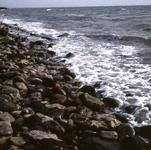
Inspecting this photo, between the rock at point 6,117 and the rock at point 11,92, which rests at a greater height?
the rock at point 11,92

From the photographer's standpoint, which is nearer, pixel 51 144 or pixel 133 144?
pixel 51 144

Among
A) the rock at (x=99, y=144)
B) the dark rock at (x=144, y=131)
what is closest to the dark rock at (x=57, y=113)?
the rock at (x=99, y=144)

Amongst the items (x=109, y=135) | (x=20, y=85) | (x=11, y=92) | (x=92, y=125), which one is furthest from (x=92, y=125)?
(x=20, y=85)

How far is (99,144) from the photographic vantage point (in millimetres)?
2301

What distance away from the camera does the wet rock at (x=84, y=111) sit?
10.1ft

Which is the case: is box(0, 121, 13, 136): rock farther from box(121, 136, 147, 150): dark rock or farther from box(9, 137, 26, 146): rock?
box(121, 136, 147, 150): dark rock

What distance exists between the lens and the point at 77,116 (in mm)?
2926

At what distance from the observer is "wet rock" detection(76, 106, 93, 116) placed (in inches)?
121

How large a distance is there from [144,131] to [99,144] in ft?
2.94

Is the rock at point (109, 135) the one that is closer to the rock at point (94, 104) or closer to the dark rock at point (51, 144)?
the dark rock at point (51, 144)

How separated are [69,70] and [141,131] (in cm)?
336

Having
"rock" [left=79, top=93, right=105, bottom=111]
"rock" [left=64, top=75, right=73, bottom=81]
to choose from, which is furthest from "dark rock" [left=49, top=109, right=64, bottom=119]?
"rock" [left=64, top=75, right=73, bottom=81]

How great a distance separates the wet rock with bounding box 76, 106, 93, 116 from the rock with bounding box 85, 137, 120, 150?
712mm

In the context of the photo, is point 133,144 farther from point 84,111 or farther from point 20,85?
point 20,85
